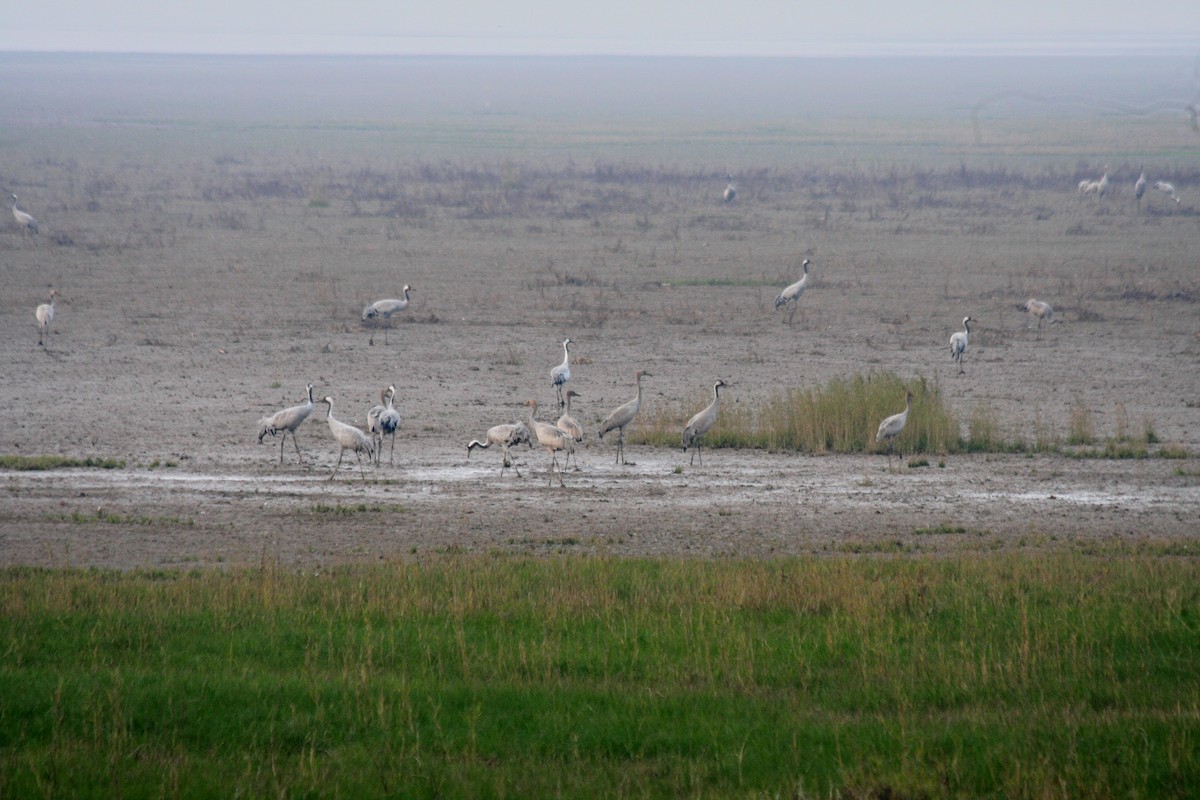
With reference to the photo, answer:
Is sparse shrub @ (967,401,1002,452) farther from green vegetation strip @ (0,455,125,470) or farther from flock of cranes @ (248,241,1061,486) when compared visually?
green vegetation strip @ (0,455,125,470)

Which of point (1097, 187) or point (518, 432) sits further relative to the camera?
point (1097, 187)

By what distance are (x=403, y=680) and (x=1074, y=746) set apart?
375 centimetres

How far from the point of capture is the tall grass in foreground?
6398mm

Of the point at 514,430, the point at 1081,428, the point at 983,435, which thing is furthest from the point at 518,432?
the point at 1081,428

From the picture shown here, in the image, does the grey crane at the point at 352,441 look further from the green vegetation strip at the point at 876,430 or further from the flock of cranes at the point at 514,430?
the green vegetation strip at the point at 876,430

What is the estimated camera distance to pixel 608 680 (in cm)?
791

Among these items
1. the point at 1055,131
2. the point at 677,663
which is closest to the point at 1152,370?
the point at 677,663

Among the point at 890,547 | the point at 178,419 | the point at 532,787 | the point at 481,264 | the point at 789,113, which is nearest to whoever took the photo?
the point at 532,787

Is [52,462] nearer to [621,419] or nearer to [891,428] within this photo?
[621,419]

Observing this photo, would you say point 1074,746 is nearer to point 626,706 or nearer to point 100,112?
point 626,706

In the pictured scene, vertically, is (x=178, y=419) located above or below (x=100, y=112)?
below

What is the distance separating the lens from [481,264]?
32.5 meters

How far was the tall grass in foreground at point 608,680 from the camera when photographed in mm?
6398

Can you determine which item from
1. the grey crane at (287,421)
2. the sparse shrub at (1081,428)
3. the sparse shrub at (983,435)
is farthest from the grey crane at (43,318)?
the sparse shrub at (1081,428)
